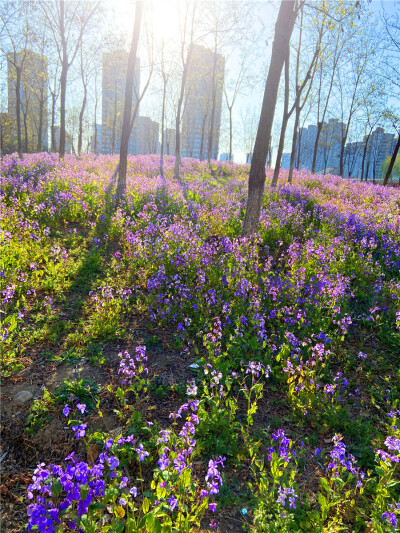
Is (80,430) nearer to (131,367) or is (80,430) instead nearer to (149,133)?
(131,367)

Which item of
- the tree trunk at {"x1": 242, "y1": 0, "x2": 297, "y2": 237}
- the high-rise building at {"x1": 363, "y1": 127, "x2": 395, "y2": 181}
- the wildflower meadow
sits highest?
the high-rise building at {"x1": 363, "y1": 127, "x2": 395, "y2": 181}

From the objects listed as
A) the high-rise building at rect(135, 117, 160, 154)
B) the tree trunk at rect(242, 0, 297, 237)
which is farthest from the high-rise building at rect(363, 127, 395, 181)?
the tree trunk at rect(242, 0, 297, 237)

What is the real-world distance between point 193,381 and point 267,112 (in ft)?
21.1

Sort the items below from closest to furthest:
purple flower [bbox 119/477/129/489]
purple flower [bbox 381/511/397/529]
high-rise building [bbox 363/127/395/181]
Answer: purple flower [bbox 119/477/129/489] → purple flower [bbox 381/511/397/529] → high-rise building [bbox 363/127/395/181]

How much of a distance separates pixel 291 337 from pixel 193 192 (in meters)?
9.53

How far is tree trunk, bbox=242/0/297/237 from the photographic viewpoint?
282 inches

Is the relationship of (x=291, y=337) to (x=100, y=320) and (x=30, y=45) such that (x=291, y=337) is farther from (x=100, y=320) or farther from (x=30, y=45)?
(x=30, y=45)

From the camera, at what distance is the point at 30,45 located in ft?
72.4

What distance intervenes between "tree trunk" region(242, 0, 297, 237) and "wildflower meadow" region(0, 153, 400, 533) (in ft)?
2.58

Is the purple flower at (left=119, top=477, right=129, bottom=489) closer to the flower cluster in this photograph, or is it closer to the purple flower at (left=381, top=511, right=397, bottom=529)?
the flower cluster

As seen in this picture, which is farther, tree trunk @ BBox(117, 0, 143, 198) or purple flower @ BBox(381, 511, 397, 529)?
tree trunk @ BBox(117, 0, 143, 198)

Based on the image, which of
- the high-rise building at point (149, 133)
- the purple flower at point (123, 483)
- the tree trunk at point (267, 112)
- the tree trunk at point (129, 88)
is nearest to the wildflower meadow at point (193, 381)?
the purple flower at point (123, 483)

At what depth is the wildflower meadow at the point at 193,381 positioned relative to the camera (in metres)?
2.63

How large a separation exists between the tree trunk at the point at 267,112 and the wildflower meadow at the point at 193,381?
786 millimetres
